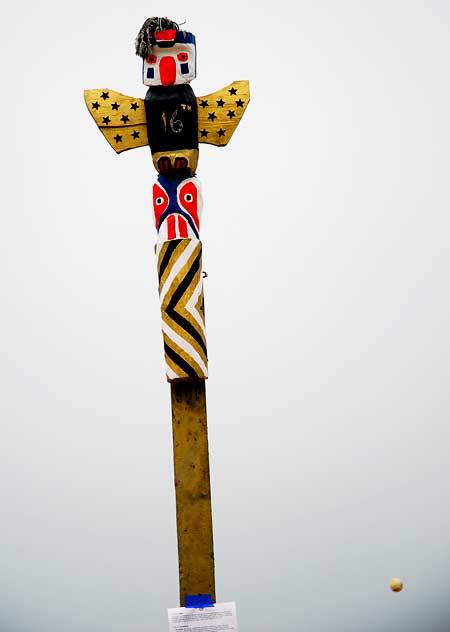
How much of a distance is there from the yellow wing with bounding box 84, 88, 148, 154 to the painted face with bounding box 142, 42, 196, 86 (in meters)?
0.12

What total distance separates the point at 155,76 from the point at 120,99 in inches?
Answer: 7.5

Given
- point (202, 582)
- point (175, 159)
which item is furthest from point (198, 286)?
point (202, 582)

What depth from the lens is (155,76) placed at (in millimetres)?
3637

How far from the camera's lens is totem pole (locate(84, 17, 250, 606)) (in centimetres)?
353

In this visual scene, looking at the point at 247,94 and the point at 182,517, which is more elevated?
the point at 247,94

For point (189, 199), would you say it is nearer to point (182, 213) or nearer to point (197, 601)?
point (182, 213)

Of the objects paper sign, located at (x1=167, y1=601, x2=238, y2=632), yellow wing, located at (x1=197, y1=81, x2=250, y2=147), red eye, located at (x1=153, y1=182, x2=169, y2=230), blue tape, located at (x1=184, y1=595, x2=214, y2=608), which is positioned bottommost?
paper sign, located at (x1=167, y1=601, x2=238, y2=632)

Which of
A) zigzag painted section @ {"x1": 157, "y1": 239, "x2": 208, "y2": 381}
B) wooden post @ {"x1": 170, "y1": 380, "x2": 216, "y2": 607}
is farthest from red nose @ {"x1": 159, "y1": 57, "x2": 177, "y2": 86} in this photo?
wooden post @ {"x1": 170, "y1": 380, "x2": 216, "y2": 607}

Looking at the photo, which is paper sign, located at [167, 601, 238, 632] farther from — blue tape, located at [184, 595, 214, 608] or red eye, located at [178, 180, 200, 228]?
red eye, located at [178, 180, 200, 228]

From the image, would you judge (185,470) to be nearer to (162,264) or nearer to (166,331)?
(166,331)

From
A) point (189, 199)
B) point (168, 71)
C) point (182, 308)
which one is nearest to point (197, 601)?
point (182, 308)

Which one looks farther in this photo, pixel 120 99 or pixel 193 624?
pixel 120 99

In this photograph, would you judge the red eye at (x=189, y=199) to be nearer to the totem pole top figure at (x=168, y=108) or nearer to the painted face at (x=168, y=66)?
the totem pole top figure at (x=168, y=108)

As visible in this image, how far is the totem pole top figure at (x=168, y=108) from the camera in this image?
362 cm
